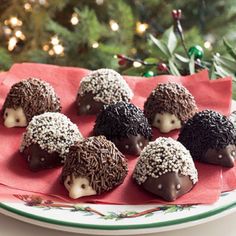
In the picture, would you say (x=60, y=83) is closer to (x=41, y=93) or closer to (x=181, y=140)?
(x=41, y=93)

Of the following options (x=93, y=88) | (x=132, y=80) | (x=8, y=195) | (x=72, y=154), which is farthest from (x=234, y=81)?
(x=8, y=195)

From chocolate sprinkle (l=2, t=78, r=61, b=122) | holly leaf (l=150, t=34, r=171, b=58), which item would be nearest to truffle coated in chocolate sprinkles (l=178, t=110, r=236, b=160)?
chocolate sprinkle (l=2, t=78, r=61, b=122)

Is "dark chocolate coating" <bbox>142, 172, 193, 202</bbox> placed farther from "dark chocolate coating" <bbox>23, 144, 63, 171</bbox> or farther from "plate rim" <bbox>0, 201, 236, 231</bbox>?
"dark chocolate coating" <bbox>23, 144, 63, 171</bbox>

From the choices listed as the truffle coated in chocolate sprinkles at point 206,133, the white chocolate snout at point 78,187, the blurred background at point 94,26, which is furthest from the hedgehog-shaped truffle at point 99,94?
the blurred background at point 94,26

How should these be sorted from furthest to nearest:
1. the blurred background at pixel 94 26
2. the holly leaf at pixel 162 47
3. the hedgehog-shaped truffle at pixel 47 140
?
1. the blurred background at pixel 94 26
2. the holly leaf at pixel 162 47
3. the hedgehog-shaped truffle at pixel 47 140

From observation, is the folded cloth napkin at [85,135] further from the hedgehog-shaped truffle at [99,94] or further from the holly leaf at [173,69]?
the holly leaf at [173,69]
